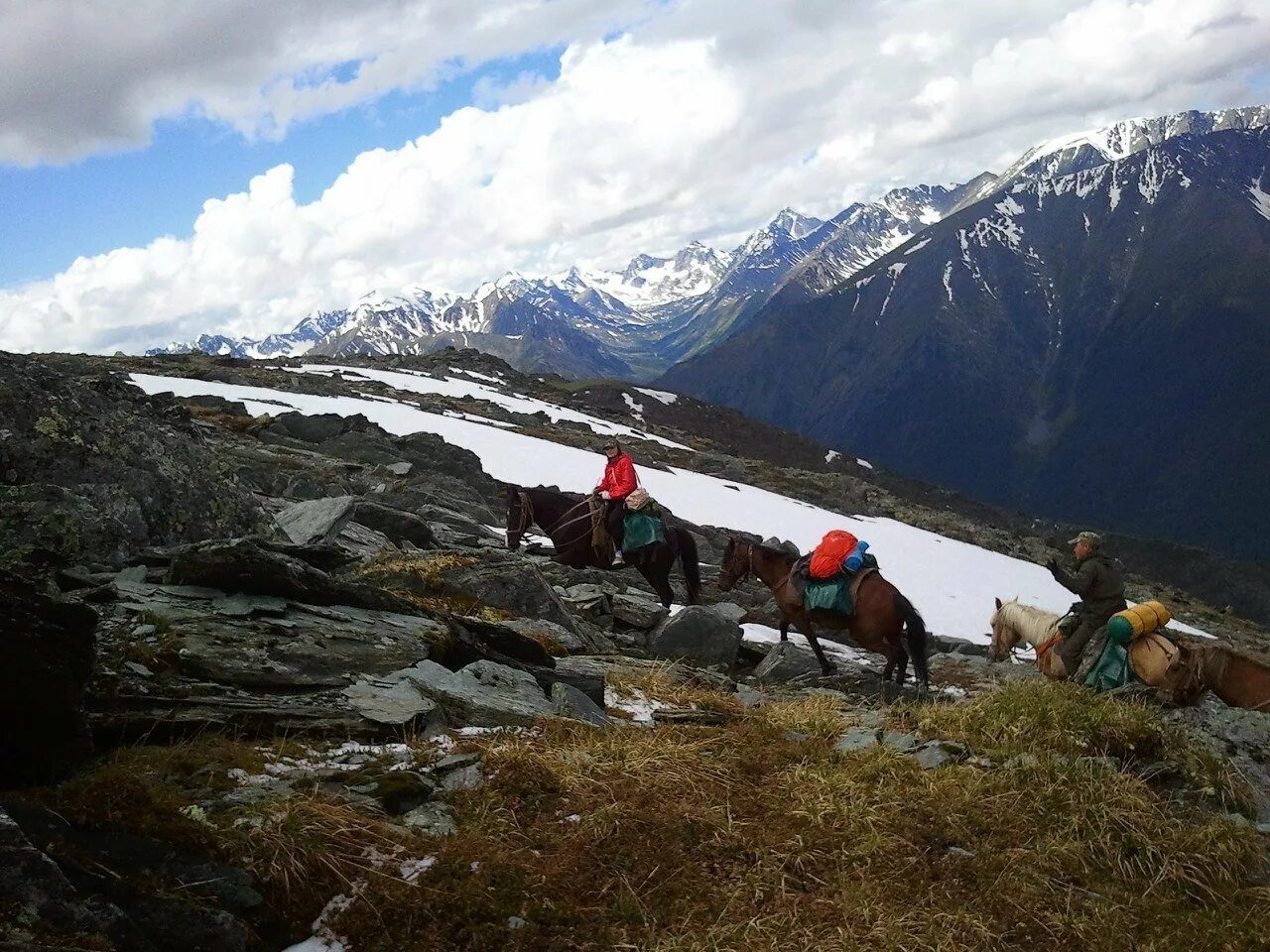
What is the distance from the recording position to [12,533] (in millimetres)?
7441

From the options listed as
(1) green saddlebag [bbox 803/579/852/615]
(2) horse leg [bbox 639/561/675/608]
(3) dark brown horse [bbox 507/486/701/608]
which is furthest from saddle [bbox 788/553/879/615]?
(2) horse leg [bbox 639/561/675/608]

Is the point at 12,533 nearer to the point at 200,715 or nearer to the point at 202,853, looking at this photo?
the point at 200,715

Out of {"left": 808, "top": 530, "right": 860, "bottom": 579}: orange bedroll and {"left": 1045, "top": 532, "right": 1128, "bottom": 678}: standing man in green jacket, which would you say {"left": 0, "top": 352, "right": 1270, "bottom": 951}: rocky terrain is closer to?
{"left": 808, "top": 530, "right": 860, "bottom": 579}: orange bedroll

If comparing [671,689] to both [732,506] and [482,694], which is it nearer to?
[482,694]

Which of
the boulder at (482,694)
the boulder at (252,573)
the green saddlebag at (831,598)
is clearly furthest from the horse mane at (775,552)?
the boulder at (252,573)

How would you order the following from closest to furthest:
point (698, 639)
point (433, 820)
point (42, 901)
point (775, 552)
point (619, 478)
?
point (42, 901) → point (433, 820) → point (698, 639) → point (775, 552) → point (619, 478)

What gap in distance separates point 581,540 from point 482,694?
39.3 feet

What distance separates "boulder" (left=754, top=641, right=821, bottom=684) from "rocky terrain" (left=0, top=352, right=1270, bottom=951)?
227 cm

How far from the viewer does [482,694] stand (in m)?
7.19

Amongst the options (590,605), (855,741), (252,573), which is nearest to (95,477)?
(252,573)

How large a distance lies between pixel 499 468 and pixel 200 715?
3294 cm

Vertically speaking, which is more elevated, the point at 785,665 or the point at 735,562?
the point at 735,562

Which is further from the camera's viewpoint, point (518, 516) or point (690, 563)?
point (518, 516)

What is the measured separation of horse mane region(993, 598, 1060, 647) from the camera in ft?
49.6
